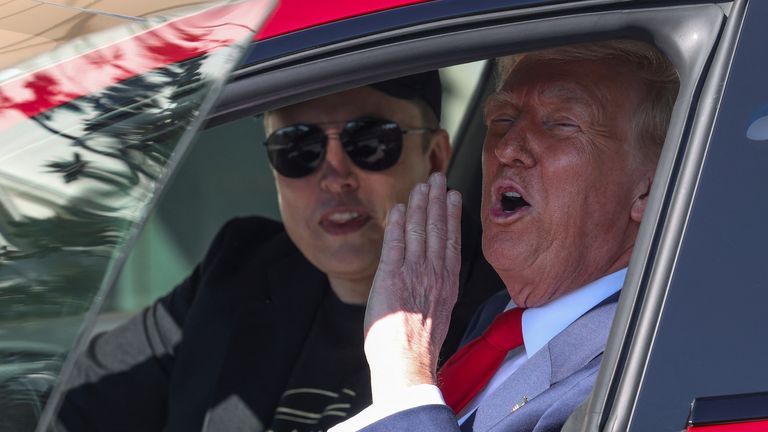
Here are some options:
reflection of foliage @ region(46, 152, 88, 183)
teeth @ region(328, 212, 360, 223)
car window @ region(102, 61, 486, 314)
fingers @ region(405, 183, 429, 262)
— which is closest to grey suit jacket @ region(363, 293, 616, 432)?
fingers @ region(405, 183, 429, 262)

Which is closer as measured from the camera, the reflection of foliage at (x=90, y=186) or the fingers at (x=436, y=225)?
the reflection of foliage at (x=90, y=186)

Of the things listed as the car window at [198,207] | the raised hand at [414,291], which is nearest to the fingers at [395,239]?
the raised hand at [414,291]

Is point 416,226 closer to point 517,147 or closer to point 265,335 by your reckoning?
point 517,147

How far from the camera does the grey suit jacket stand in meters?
1.58

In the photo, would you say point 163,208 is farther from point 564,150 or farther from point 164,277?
point 564,150

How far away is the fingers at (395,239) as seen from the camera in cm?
190

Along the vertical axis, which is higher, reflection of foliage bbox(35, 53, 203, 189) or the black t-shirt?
the black t-shirt

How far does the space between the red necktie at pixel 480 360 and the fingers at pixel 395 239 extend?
0.23 metres

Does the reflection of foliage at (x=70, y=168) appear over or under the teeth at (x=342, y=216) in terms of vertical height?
under

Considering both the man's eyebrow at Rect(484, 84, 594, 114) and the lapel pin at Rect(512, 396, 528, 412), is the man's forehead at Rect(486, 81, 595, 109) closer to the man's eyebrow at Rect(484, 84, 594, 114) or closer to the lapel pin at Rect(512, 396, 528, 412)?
the man's eyebrow at Rect(484, 84, 594, 114)

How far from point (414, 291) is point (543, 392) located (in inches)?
11.4

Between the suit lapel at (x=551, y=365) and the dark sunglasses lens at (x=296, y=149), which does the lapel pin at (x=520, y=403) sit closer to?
the suit lapel at (x=551, y=365)

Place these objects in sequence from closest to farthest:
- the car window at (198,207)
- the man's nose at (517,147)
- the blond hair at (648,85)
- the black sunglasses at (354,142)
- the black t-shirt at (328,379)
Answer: the blond hair at (648,85), the man's nose at (517,147), the black t-shirt at (328,379), the black sunglasses at (354,142), the car window at (198,207)

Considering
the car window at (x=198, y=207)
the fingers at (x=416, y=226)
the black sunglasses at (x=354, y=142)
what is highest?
the car window at (x=198, y=207)
